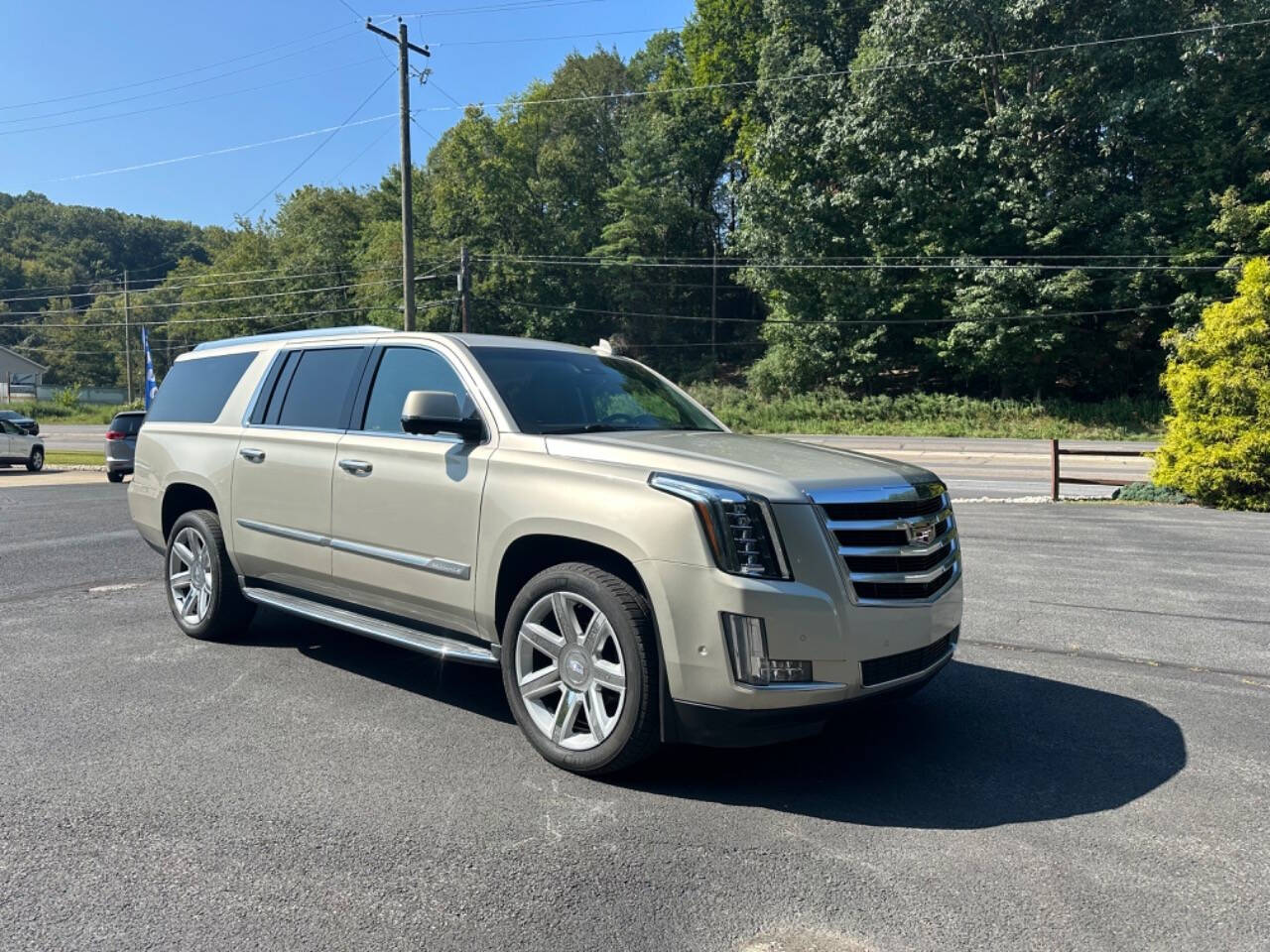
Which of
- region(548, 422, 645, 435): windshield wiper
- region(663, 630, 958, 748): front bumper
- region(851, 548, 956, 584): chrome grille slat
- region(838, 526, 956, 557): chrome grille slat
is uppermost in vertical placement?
region(548, 422, 645, 435): windshield wiper

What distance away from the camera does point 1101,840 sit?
304cm

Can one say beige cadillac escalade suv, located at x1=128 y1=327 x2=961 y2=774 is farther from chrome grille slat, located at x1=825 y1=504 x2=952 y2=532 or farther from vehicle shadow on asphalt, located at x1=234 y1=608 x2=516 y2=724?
vehicle shadow on asphalt, located at x1=234 y1=608 x2=516 y2=724

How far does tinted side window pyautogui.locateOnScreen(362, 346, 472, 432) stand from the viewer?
14.8ft

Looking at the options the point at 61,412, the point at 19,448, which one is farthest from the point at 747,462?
the point at 61,412

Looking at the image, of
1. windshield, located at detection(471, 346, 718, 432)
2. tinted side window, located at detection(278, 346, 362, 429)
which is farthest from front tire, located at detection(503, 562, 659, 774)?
tinted side window, located at detection(278, 346, 362, 429)

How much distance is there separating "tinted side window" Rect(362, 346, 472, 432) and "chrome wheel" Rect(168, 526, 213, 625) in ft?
5.68

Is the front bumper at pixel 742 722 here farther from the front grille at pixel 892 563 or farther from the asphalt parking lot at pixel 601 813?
the front grille at pixel 892 563

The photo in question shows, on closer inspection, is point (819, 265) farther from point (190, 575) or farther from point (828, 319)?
point (190, 575)

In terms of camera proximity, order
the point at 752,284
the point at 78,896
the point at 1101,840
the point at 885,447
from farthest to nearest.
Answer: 1. the point at 752,284
2. the point at 885,447
3. the point at 1101,840
4. the point at 78,896

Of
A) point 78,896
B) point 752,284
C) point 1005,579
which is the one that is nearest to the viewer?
point 78,896

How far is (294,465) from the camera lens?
4.89 meters

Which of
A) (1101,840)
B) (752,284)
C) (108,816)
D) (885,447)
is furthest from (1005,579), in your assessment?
(752,284)

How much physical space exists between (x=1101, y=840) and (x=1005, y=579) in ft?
16.4

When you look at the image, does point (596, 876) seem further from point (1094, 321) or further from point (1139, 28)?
point (1139, 28)
